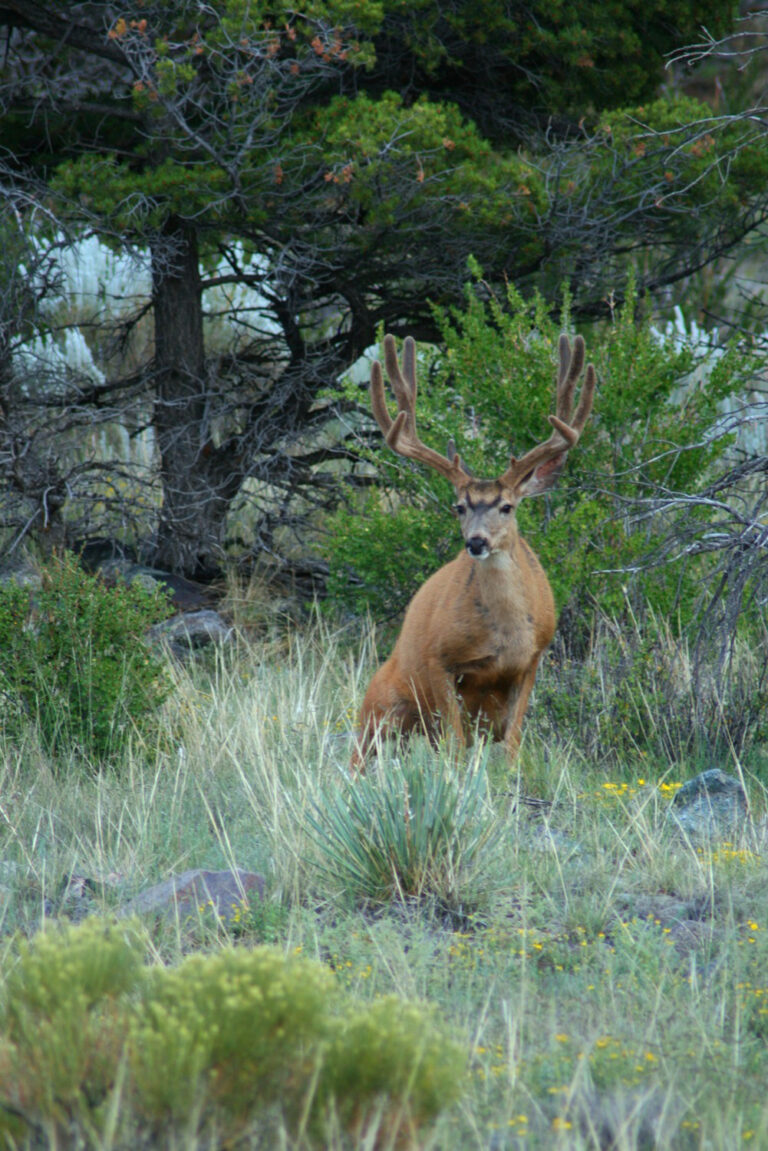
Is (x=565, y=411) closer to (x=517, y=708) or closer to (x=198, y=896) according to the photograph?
(x=517, y=708)

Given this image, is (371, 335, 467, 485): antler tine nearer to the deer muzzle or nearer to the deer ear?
the deer ear

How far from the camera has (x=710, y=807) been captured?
520 cm

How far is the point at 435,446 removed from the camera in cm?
807

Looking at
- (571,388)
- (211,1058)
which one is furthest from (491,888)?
(571,388)

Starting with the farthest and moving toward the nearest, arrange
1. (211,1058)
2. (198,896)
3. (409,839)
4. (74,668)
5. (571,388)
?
1. (74,668)
2. (571,388)
3. (409,839)
4. (198,896)
5. (211,1058)

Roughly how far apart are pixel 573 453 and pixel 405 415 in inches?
78.6

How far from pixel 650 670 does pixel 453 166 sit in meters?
3.92

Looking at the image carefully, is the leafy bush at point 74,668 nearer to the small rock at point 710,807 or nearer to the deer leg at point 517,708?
the deer leg at point 517,708

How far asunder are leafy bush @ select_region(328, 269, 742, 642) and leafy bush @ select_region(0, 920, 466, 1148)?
4909mm

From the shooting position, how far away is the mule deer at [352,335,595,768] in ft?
19.5

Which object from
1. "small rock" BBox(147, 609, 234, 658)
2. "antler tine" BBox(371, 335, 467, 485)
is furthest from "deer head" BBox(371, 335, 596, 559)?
"small rock" BBox(147, 609, 234, 658)

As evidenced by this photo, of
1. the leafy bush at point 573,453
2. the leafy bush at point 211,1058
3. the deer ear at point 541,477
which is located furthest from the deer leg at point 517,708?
the leafy bush at point 211,1058

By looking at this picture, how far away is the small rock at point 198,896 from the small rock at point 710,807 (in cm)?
Result: 170

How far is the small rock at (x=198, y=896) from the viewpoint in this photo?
411 centimetres
